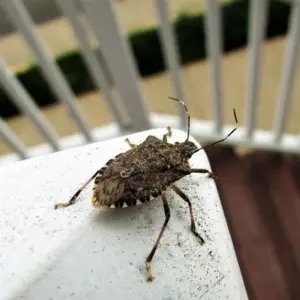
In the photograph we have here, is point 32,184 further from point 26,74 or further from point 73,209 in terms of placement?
point 26,74

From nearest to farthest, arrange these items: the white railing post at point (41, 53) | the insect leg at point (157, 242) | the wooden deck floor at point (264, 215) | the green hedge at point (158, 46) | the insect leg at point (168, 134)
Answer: the insect leg at point (157, 242)
the insect leg at point (168, 134)
the white railing post at point (41, 53)
the wooden deck floor at point (264, 215)
the green hedge at point (158, 46)

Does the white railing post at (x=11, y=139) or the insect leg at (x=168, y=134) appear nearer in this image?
the insect leg at (x=168, y=134)

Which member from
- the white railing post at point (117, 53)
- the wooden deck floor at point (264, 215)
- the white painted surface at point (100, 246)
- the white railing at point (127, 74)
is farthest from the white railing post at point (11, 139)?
the white painted surface at point (100, 246)

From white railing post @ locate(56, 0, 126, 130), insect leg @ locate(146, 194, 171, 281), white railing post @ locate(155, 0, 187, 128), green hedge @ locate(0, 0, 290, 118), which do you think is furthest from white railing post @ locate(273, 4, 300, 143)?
insect leg @ locate(146, 194, 171, 281)

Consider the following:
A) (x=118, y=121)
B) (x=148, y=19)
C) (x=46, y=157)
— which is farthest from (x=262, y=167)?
(x=46, y=157)

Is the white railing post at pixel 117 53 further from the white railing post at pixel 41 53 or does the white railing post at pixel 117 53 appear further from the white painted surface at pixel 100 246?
the white painted surface at pixel 100 246

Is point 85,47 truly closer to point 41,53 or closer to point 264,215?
point 41,53
